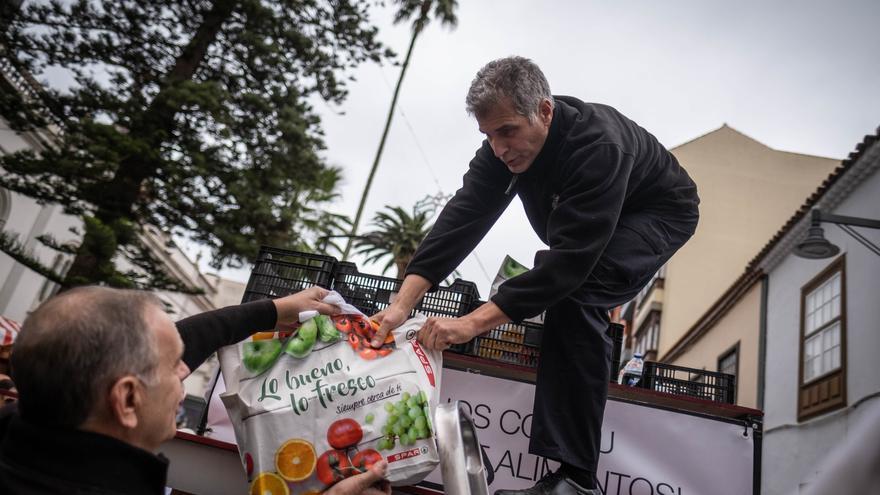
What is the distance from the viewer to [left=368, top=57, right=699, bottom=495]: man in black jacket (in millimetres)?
1945

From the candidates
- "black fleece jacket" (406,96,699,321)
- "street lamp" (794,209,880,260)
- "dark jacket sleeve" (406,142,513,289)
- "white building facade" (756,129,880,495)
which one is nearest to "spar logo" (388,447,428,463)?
"black fleece jacket" (406,96,699,321)

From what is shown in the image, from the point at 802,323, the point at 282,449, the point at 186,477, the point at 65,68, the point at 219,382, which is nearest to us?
the point at 282,449

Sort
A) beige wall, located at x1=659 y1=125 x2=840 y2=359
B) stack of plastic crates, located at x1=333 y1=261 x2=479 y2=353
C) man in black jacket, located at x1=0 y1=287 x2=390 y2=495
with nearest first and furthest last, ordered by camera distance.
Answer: man in black jacket, located at x1=0 y1=287 x2=390 y2=495, stack of plastic crates, located at x1=333 y1=261 x2=479 y2=353, beige wall, located at x1=659 y1=125 x2=840 y2=359

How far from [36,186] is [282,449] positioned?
12.9 m

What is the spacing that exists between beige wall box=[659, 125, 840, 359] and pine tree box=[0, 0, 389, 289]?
11.6 metres

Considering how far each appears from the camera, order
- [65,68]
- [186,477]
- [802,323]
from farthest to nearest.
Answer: [65,68] < [802,323] < [186,477]

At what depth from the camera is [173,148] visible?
12625 millimetres

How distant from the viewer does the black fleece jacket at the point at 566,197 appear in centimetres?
196

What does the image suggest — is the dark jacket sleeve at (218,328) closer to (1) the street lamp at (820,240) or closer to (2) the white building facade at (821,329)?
(1) the street lamp at (820,240)

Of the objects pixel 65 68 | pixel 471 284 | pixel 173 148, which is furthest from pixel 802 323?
pixel 65 68

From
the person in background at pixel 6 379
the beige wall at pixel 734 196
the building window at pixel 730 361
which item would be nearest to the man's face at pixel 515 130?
the person in background at pixel 6 379

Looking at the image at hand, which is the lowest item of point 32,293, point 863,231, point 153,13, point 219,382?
point 219,382

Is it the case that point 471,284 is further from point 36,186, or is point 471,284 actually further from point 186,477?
point 36,186

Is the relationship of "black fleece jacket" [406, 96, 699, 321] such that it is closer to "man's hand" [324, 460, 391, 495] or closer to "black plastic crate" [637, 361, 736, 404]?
"man's hand" [324, 460, 391, 495]
